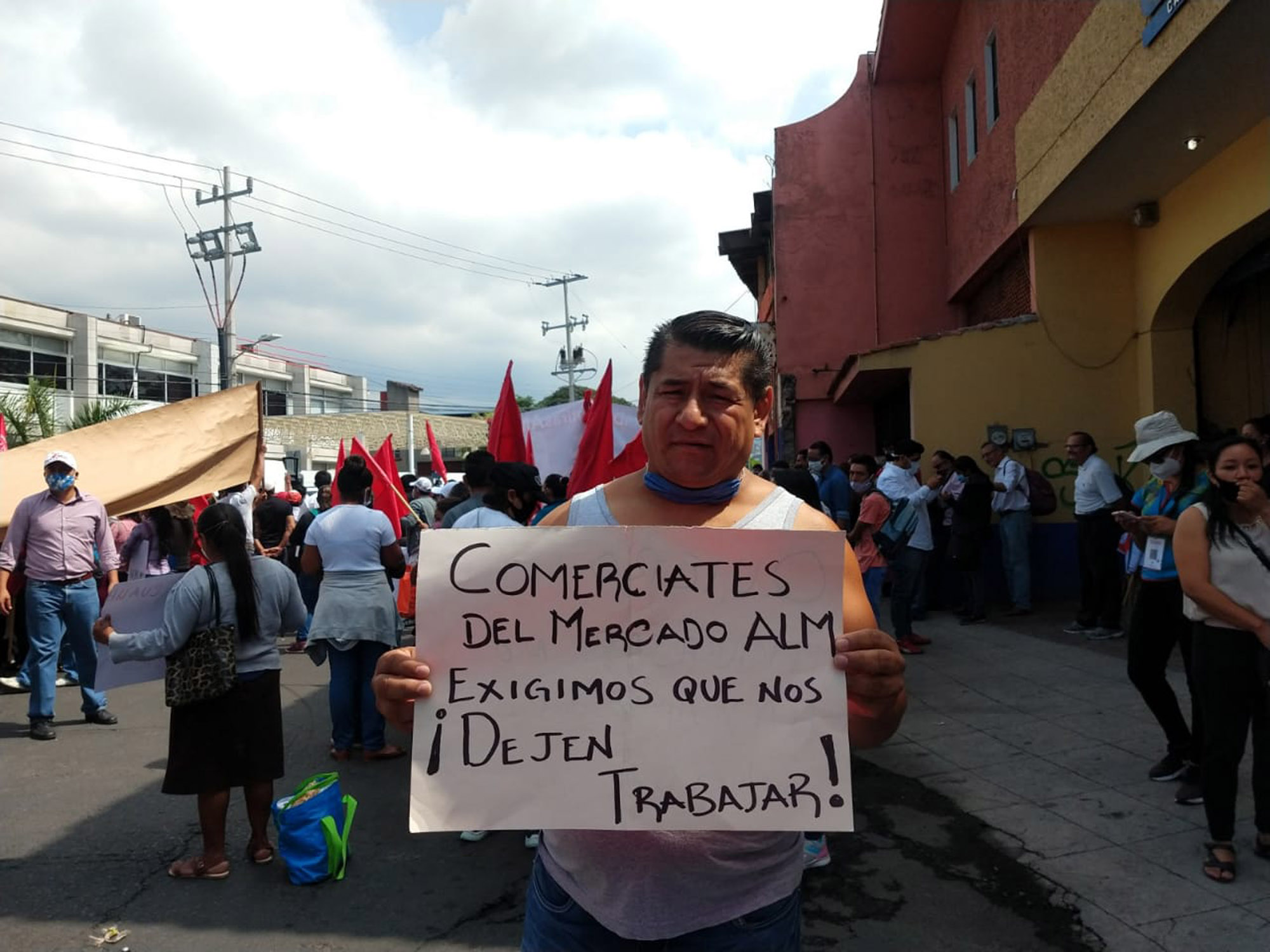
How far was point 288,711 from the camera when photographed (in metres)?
6.97

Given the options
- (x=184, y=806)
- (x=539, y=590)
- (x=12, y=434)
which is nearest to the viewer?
(x=539, y=590)

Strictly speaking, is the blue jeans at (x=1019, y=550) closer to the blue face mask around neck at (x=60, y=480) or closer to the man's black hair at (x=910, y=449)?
the man's black hair at (x=910, y=449)

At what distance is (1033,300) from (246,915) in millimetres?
9783

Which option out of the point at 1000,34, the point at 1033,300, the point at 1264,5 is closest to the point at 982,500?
the point at 1033,300

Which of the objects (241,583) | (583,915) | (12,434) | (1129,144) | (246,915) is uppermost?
(1129,144)

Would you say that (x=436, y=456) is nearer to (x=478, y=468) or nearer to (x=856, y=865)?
(x=478, y=468)

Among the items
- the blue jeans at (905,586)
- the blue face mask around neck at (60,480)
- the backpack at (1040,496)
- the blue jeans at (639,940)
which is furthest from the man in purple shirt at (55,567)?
the backpack at (1040,496)

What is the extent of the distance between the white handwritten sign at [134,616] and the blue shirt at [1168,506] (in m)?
4.67

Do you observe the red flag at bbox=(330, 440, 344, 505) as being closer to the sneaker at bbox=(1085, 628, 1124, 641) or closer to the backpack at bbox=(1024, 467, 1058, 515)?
the sneaker at bbox=(1085, 628, 1124, 641)

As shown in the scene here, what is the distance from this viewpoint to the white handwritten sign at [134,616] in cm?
417

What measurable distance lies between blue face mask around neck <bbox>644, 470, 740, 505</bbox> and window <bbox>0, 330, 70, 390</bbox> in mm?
34289

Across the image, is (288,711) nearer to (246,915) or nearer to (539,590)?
(246,915)

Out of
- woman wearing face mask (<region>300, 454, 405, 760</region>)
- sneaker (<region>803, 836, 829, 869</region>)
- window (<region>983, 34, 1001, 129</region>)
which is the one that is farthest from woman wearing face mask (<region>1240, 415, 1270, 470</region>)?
window (<region>983, 34, 1001, 129</region>)

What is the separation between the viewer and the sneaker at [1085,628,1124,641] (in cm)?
824
